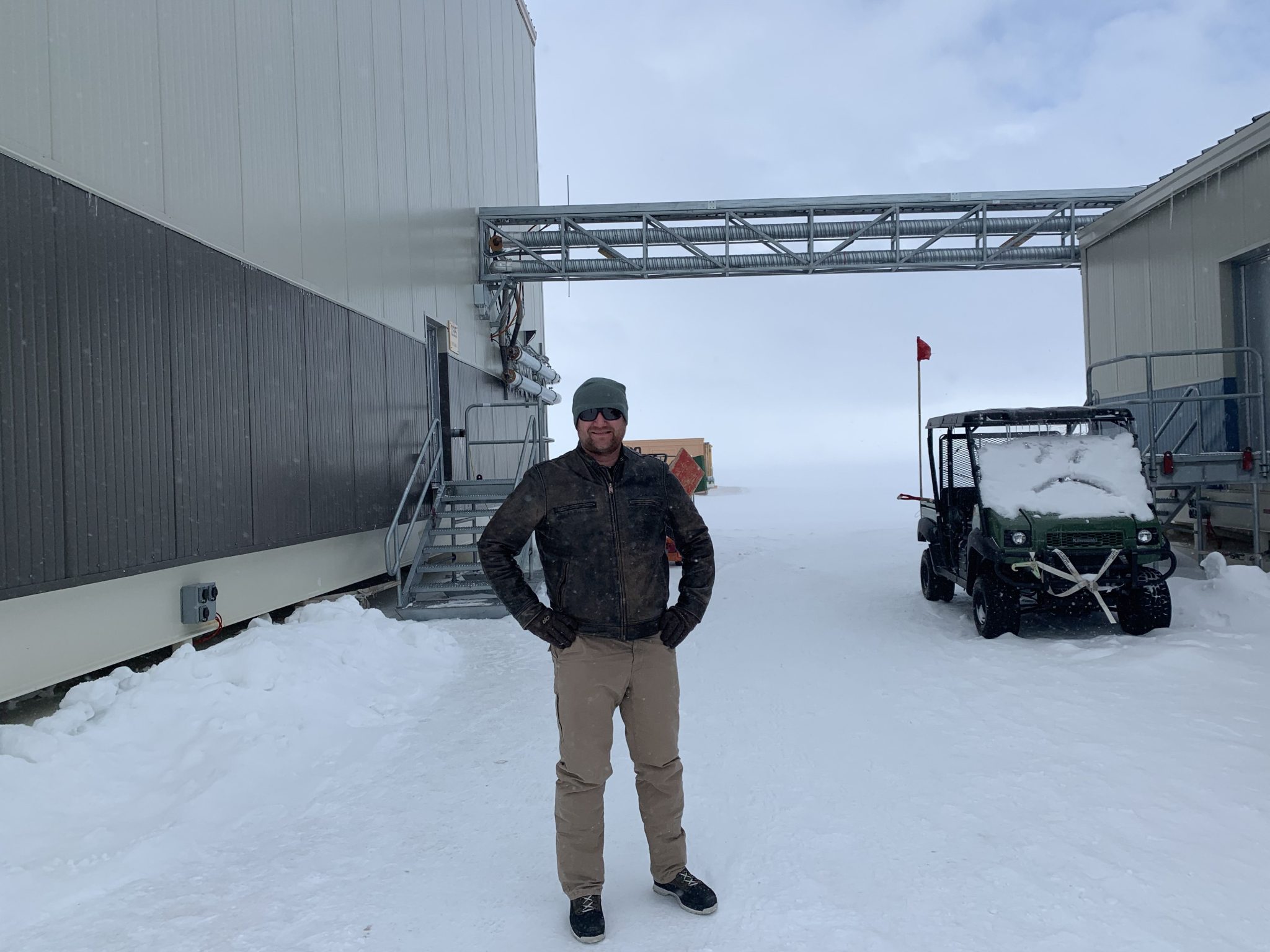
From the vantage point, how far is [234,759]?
191 inches

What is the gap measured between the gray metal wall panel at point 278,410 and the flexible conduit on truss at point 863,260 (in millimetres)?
8298

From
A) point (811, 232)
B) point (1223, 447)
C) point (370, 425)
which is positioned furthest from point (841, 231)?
point (370, 425)

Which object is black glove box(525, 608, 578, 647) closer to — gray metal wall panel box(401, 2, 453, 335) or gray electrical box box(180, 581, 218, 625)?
gray electrical box box(180, 581, 218, 625)

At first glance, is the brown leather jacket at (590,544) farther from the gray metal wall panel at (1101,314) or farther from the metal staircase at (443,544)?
the gray metal wall panel at (1101,314)

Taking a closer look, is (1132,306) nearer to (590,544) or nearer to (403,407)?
(403,407)

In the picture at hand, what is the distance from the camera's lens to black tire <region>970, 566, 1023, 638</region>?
8.01 m

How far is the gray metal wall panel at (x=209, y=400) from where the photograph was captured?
7062 mm

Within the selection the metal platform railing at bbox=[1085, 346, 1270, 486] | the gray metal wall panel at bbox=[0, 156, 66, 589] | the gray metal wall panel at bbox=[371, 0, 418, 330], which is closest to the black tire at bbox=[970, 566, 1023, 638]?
the metal platform railing at bbox=[1085, 346, 1270, 486]

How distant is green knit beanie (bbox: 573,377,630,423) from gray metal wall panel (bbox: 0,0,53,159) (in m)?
4.42

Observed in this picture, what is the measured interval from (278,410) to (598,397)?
20.8 ft

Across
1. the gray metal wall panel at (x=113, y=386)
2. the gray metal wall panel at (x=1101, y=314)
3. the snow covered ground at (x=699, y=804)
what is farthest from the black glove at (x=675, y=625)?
the gray metal wall panel at (x=1101, y=314)

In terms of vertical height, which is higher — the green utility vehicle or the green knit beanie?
the green knit beanie

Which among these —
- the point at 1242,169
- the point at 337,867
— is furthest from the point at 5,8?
the point at 1242,169

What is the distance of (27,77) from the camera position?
5578 millimetres
